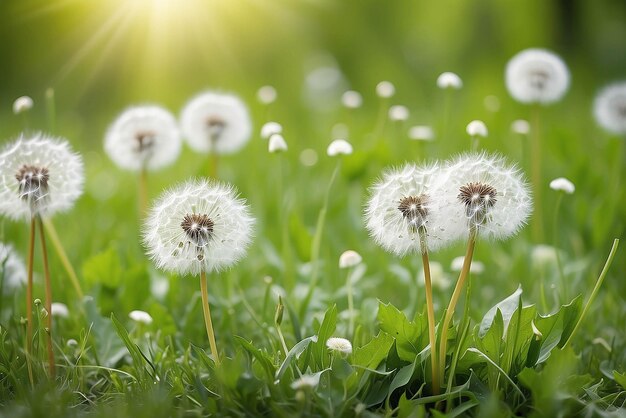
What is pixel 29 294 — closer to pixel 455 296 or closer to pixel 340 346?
pixel 340 346

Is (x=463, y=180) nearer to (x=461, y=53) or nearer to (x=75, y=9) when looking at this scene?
(x=461, y=53)

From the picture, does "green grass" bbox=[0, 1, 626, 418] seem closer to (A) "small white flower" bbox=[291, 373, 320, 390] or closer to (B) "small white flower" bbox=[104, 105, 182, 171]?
(A) "small white flower" bbox=[291, 373, 320, 390]

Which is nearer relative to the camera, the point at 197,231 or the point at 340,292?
the point at 197,231

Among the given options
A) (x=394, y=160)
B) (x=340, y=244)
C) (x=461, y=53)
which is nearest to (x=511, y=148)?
(x=394, y=160)

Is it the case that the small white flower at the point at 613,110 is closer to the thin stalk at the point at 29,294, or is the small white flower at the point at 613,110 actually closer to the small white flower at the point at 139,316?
the small white flower at the point at 139,316

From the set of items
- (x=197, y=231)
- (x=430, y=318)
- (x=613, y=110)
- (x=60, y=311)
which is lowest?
(x=60, y=311)

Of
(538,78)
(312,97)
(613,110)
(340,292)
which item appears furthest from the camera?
(312,97)

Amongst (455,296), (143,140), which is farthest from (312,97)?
(455,296)
